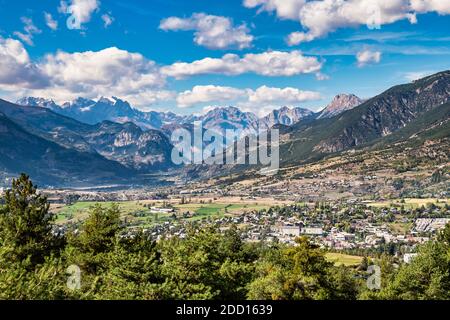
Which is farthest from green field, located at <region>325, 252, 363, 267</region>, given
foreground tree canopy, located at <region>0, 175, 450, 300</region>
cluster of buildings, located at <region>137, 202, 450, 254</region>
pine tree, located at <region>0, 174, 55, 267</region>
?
pine tree, located at <region>0, 174, 55, 267</region>

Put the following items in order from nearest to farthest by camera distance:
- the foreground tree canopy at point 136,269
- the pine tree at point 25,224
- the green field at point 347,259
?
the foreground tree canopy at point 136,269 < the pine tree at point 25,224 < the green field at point 347,259

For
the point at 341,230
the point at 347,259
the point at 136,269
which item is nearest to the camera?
the point at 136,269

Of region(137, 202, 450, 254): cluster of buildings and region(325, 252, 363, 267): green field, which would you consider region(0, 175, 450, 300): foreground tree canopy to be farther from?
region(137, 202, 450, 254): cluster of buildings

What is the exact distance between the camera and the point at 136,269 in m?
25.7

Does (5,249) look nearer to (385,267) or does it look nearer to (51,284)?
(51,284)

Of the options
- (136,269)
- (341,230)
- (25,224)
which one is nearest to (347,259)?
(341,230)

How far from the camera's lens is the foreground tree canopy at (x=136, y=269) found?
933 inches

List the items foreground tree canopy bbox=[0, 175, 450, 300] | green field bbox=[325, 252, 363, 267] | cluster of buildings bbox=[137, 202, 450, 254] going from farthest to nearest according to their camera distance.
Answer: cluster of buildings bbox=[137, 202, 450, 254], green field bbox=[325, 252, 363, 267], foreground tree canopy bbox=[0, 175, 450, 300]

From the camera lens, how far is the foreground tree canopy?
77.8 feet

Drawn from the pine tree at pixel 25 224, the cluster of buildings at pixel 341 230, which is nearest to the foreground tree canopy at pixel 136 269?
the pine tree at pixel 25 224

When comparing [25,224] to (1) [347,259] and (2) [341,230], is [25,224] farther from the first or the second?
(2) [341,230]

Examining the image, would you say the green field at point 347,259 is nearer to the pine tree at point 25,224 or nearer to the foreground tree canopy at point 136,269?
the foreground tree canopy at point 136,269
